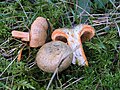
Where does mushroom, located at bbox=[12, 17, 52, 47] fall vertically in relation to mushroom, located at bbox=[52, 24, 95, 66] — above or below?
above

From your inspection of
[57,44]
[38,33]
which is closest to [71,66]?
[57,44]

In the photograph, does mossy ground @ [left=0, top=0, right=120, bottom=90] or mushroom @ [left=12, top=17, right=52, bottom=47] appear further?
mushroom @ [left=12, top=17, right=52, bottom=47]

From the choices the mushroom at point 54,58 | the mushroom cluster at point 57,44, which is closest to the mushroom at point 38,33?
the mushroom cluster at point 57,44

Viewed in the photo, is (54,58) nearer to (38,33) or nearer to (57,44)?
(57,44)

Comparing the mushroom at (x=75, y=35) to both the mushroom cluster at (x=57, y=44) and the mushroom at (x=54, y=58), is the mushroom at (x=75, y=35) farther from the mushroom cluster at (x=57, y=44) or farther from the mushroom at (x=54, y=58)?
the mushroom at (x=54, y=58)

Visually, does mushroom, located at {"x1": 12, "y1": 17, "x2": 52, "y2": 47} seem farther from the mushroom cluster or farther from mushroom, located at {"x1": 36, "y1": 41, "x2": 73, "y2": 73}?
mushroom, located at {"x1": 36, "y1": 41, "x2": 73, "y2": 73}

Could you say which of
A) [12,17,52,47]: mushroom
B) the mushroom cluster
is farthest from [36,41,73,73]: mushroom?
[12,17,52,47]: mushroom

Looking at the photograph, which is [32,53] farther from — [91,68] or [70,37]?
[91,68]

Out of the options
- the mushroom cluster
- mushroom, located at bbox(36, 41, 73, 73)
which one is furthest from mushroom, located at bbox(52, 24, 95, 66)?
mushroom, located at bbox(36, 41, 73, 73)
